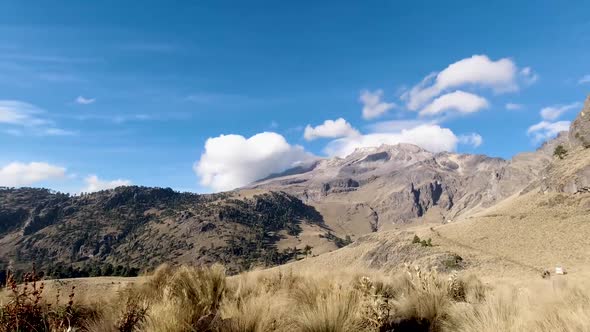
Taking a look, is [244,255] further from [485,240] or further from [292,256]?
[485,240]

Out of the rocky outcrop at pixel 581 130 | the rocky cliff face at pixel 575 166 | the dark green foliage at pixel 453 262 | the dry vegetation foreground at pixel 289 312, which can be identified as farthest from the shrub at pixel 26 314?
the rocky outcrop at pixel 581 130

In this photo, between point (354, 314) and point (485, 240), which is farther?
point (485, 240)

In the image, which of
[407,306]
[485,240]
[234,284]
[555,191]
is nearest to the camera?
[407,306]

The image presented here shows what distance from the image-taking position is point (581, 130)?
112m

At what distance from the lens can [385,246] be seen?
79250mm

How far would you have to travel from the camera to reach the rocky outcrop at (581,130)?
354 ft

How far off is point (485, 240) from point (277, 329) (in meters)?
73.5

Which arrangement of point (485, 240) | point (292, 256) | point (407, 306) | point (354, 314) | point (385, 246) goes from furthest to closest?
point (292, 256) < point (385, 246) < point (485, 240) < point (407, 306) < point (354, 314)

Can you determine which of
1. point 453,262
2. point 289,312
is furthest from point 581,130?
point 289,312

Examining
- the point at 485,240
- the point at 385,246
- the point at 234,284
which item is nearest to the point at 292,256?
the point at 385,246

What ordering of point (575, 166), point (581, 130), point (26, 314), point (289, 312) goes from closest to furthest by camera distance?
point (26, 314)
point (289, 312)
point (575, 166)
point (581, 130)

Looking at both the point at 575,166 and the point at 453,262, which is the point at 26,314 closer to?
the point at 453,262

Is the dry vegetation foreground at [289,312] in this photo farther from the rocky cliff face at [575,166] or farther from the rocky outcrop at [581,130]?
the rocky outcrop at [581,130]

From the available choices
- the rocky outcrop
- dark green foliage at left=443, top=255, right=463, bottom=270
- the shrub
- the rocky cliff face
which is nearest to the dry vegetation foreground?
the shrub
